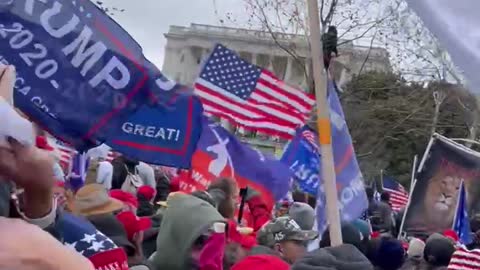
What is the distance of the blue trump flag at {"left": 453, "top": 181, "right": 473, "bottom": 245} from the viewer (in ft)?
28.4

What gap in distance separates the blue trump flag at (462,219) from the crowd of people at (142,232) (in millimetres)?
1211

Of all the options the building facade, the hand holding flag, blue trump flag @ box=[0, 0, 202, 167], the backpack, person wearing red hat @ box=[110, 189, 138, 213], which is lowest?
the backpack

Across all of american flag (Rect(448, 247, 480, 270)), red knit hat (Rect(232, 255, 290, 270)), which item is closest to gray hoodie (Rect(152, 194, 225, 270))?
red knit hat (Rect(232, 255, 290, 270))

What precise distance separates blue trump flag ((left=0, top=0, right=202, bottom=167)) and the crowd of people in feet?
1.01

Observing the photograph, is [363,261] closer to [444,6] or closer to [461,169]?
[444,6]

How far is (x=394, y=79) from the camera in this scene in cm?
3428

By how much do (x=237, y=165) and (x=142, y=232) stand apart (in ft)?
13.9

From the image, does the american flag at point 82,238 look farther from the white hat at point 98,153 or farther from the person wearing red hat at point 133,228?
the white hat at point 98,153

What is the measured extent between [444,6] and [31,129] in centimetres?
137

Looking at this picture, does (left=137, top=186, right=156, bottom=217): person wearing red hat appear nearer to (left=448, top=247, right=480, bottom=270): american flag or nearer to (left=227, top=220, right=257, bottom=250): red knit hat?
(left=227, top=220, right=257, bottom=250): red knit hat

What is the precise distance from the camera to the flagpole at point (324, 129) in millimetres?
5133

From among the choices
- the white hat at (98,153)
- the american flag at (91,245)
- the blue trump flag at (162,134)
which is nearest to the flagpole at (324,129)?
the blue trump flag at (162,134)

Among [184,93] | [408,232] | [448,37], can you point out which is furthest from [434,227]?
[448,37]

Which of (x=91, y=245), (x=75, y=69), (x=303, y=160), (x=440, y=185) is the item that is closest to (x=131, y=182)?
Answer: (x=303, y=160)
